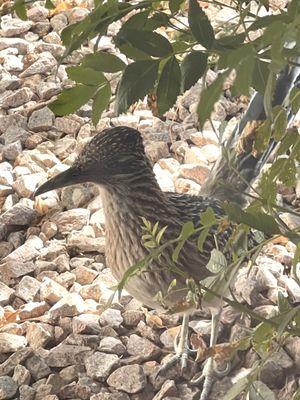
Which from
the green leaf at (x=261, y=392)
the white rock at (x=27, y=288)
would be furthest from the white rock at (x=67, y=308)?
the green leaf at (x=261, y=392)

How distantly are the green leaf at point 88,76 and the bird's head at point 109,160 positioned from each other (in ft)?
4.45

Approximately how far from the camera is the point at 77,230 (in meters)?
4.02

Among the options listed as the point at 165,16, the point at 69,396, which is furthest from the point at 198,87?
the point at 165,16

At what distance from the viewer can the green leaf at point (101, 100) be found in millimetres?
1585

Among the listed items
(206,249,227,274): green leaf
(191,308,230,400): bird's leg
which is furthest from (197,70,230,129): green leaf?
(191,308,230,400): bird's leg

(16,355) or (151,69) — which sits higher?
(151,69)

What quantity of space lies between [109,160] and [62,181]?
0.54 ft

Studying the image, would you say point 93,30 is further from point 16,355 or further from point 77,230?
point 77,230

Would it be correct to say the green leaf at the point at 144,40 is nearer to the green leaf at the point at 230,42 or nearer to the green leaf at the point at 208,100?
the green leaf at the point at 230,42

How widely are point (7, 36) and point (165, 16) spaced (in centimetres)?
377

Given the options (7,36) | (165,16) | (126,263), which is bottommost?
(7,36)

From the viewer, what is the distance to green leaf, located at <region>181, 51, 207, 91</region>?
1448 millimetres

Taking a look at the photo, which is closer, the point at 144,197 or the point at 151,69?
the point at 151,69

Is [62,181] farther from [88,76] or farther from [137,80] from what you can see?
[137,80]
